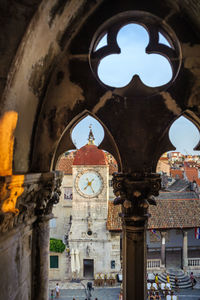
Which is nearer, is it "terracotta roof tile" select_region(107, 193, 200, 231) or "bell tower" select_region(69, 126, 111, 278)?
"bell tower" select_region(69, 126, 111, 278)

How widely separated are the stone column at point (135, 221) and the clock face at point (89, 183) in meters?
17.0

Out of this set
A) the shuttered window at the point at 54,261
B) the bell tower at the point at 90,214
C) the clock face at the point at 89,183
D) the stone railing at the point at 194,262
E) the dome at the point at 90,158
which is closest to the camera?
the dome at the point at 90,158

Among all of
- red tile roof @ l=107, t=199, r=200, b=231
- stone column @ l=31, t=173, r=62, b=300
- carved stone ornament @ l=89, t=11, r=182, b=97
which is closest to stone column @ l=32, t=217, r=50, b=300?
stone column @ l=31, t=173, r=62, b=300

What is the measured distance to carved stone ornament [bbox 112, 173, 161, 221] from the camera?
3.52m

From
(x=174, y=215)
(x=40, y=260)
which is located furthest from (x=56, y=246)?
(x=40, y=260)

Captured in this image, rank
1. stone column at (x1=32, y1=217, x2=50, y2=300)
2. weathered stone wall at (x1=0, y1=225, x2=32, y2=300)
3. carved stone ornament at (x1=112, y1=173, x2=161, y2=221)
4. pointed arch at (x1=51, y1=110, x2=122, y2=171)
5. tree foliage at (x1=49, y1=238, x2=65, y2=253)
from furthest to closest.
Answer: tree foliage at (x1=49, y1=238, x2=65, y2=253) < pointed arch at (x1=51, y1=110, x2=122, y2=171) < stone column at (x1=32, y1=217, x2=50, y2=300) < carved stone ornament at (x1=112, y1=173, x2=161, y2=221) < weathered stone wall at (x1=0, y1=225, x2=32, y2=300)

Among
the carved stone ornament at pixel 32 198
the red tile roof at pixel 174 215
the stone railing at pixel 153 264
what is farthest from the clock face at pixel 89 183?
the carved stone ornament at pixel 32 198

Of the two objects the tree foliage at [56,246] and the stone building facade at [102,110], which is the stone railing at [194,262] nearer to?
the tree foliage at [56,246]

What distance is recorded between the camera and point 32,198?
3396 mm

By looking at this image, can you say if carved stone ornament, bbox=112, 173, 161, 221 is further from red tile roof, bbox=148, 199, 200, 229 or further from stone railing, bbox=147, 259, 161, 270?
stone railing, bbox=147, 259, 161, 270

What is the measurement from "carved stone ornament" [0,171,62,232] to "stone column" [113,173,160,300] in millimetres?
926

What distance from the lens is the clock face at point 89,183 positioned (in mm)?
20797

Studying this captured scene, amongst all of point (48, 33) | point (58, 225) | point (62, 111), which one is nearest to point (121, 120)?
point (62, 111)

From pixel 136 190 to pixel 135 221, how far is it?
45cm
